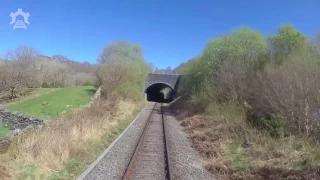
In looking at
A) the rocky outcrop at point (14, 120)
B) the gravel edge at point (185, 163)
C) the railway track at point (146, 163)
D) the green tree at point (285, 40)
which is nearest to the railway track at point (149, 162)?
the railway track at point (146, 163)

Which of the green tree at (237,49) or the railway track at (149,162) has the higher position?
the green tree at (237,49)

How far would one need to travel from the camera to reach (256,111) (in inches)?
724

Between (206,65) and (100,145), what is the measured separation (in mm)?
20419

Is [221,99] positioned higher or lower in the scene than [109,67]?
lower

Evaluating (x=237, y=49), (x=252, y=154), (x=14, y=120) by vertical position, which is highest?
(x=237, y=49)

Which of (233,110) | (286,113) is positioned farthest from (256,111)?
(286,113)

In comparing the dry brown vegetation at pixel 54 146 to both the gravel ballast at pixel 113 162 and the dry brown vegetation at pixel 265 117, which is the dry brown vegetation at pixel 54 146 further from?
the dry brown vegetation at pixel 265 117

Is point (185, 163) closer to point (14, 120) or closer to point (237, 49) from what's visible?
point (237, 49)

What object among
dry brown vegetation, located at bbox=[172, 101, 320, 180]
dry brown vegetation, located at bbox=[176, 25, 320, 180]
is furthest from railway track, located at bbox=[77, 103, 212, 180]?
dry brown vegetation, located at bbox=[176, 25, 320, 180]

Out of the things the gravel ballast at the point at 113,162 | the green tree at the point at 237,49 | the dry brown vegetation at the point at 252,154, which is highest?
the green tree at the point at 237,49

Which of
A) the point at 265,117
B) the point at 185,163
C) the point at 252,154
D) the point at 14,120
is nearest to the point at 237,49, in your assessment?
the point at 265,117

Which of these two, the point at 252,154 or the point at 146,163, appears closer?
the point at 146,163

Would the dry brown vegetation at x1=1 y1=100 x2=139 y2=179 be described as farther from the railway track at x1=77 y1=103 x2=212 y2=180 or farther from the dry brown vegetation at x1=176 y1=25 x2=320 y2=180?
the dry brown vegetation at x1=176 y1=25 x2=320 y2=180

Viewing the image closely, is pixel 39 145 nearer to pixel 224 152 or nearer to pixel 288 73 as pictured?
pixel 224 152
